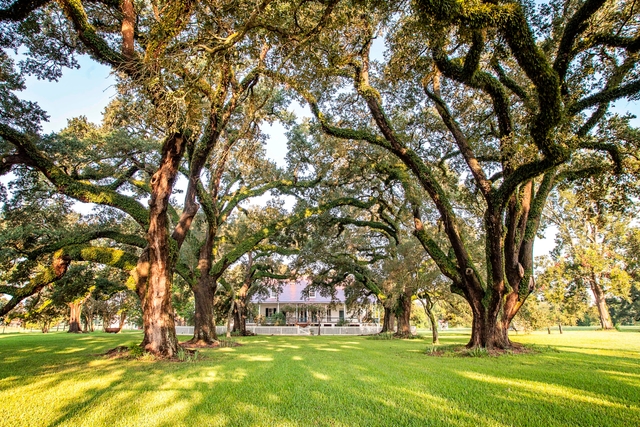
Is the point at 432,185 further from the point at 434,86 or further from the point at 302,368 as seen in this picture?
the point at 302,368

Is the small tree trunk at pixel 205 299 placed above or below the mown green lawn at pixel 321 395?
above

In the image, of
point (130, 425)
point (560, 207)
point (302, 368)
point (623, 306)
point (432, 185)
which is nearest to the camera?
point (130, 425)

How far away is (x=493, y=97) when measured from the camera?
9.16 m

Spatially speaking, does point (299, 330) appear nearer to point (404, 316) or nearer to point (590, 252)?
point (404, 316)

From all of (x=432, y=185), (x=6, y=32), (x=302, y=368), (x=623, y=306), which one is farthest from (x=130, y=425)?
(x=623, y=306)

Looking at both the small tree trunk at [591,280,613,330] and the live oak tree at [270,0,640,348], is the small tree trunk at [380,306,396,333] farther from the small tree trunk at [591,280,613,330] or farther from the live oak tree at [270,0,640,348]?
the small tree trunk at [591,280,613,330]

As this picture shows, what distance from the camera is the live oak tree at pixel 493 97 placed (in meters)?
6.11

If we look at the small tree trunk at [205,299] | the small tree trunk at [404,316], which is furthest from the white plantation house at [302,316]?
the small tree trunk at [205,299]

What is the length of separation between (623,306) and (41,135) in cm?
6617

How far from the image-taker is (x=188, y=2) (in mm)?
5020

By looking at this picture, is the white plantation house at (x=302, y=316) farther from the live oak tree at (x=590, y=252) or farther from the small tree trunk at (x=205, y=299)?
the live oak tree at (x=590, y=252)

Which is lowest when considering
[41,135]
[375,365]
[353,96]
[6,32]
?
[375,365]

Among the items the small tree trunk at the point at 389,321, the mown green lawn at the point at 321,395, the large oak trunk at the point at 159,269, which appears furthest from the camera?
the small tree trunk at the point at 389,321

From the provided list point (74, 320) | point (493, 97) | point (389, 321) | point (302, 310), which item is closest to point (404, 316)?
point (389, 321)
